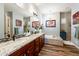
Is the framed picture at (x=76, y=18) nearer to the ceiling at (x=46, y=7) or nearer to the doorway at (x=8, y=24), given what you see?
the ceiling at (x=46, y=7)

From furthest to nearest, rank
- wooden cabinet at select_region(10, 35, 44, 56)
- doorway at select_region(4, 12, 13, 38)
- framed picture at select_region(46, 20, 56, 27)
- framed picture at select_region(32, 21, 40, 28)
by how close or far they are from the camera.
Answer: framed picture at select_region(32, 21, 40, 28), framed picture at select_region(46, 20, 56, 27), doorway at select_region(4, 12, 13, 38), wooden cabinet at select_region(10, 35, 44, 56)

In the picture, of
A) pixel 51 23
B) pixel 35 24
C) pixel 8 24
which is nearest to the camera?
pixel 8 24

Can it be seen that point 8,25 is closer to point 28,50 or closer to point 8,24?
point 8,24

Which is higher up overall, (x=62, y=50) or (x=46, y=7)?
(x=46, y=7)

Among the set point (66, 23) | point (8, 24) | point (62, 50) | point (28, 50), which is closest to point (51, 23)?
point (66, 23)

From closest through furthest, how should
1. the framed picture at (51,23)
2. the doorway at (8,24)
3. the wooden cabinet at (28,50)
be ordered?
the wooden cabinet at (28,50) < the doorway at (8,24) < the framed picture at (51,23)

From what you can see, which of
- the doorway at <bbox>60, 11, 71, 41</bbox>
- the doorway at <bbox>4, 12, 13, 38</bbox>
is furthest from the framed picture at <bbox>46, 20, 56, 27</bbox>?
the doorway at <bbox>4, 12, 13, 38</bbox>

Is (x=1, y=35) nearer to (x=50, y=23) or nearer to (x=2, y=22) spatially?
(x=2, y=22)

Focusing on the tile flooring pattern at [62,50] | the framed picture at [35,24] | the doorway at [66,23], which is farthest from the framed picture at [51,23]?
the tile flooring pattern at [62,50]

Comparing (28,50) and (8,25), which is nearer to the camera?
(8,25)

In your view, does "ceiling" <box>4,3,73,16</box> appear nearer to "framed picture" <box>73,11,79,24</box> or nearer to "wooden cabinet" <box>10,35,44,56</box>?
"framed picture" <box>73,11,79,24</box>

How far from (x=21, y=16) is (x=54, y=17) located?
643 millimetres

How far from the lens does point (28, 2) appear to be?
2.13 meters

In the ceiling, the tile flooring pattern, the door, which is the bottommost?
the tile flooring pattern
